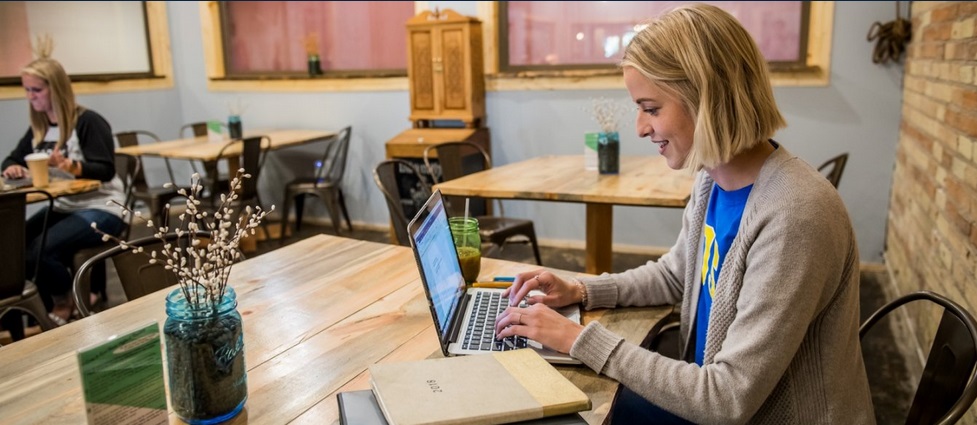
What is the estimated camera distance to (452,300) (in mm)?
1388

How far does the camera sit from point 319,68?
17.5 feet

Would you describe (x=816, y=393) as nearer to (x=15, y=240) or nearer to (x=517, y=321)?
(x=517, y=321)

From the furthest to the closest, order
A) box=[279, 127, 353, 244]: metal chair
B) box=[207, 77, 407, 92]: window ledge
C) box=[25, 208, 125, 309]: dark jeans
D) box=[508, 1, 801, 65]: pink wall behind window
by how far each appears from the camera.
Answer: box=[207, 77, 407, 92]: window ledge, box=[279, 127, 353, 244]: metal chair, box=[508, 1, 801, 65]: pink wall behind window, box=[25, 208, 125, 309]: dark jeans

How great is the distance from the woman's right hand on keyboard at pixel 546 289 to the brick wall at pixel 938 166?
3.60 feet

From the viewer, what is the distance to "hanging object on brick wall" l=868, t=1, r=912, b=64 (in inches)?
143

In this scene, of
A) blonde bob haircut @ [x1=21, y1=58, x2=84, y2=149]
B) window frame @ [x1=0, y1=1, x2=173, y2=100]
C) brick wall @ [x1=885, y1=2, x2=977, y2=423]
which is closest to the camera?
brick wall @ [x1=885, y1=2, x2=977, y2=423]

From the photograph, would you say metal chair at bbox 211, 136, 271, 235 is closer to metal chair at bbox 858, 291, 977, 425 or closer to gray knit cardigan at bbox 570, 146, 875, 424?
gray knit cardigan at bbox 570, 146, 875, 424

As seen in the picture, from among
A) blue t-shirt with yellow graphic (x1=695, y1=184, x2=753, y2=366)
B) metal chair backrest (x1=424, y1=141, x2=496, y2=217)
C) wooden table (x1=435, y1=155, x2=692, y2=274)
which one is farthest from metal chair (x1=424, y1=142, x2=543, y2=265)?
blue t-shirt with yellow graphic (x1=695, y1=184, x2=753, y2=366)

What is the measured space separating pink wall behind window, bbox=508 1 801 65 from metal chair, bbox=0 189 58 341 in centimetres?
301

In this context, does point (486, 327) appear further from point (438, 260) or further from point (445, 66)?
point (445, 66)

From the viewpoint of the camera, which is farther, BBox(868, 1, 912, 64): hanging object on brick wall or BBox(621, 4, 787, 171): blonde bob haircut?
BBox(868, 1, 912, 64): hanging object on brick wall

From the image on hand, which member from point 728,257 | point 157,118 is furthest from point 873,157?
point 157,118

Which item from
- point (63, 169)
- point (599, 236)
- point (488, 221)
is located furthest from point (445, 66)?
point (63, 169)

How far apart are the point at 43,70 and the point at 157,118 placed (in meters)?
2.77
